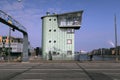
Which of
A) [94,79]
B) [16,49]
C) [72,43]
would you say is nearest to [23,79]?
[94,79]

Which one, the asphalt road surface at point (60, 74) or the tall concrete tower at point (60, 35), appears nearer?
the asphalt road surface at point (60, 74)

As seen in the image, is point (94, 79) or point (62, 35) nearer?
point (94, 79)

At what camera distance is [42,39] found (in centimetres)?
6719

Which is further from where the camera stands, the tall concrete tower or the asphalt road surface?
the tall concrete tower

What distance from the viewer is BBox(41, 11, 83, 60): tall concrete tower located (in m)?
64.9

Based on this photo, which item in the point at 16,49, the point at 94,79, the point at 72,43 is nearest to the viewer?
the point at 94,79

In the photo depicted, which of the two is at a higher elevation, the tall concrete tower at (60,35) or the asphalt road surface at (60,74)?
the tall concrete tower at (60,35)

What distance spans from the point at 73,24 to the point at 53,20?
5.22m

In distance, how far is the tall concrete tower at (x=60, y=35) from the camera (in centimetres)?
6494

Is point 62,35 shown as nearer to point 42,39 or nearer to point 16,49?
point 42,39

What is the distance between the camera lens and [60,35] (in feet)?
217

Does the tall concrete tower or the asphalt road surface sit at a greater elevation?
the tall concrete tower

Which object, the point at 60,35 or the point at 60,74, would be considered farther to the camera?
the point at 60,35

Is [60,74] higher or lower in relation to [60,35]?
lower
